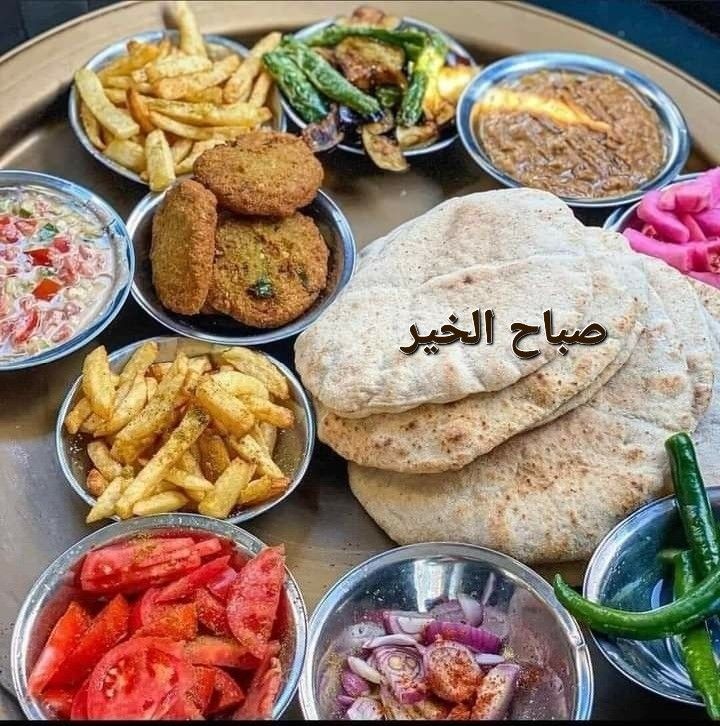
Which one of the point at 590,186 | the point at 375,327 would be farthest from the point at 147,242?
the point at 590,186

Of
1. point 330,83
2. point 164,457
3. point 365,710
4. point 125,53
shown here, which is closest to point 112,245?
point 164,457

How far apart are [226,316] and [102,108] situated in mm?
1285

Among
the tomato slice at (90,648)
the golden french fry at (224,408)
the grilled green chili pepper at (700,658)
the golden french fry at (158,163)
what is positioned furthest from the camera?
the golden french fry at (158,163)

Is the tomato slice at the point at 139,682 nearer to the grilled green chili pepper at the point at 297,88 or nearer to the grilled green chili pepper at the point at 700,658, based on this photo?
the grilled green chili pepper at the point at 700,658

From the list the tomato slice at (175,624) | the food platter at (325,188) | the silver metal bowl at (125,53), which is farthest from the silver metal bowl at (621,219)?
the tomato slice at (175,624)

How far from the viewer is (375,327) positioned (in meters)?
3.46

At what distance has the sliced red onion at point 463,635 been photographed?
9.83ft

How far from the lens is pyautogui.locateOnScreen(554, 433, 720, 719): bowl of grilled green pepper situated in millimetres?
2836

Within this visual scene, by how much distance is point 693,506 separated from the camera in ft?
10.1

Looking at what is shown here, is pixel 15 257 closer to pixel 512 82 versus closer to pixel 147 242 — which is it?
pixel 147 242

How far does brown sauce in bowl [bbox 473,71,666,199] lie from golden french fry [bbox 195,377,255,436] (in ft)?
6.82

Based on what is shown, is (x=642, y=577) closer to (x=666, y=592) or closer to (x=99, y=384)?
(x=666, y=592)

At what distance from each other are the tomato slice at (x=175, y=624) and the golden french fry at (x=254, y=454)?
26.1 inches

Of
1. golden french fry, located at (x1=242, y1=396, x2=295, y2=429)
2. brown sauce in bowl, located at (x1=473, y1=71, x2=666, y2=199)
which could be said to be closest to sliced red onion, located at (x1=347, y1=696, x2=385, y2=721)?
golden french fry, located at (x1=242, y1=396, x2=295, y2=429)
